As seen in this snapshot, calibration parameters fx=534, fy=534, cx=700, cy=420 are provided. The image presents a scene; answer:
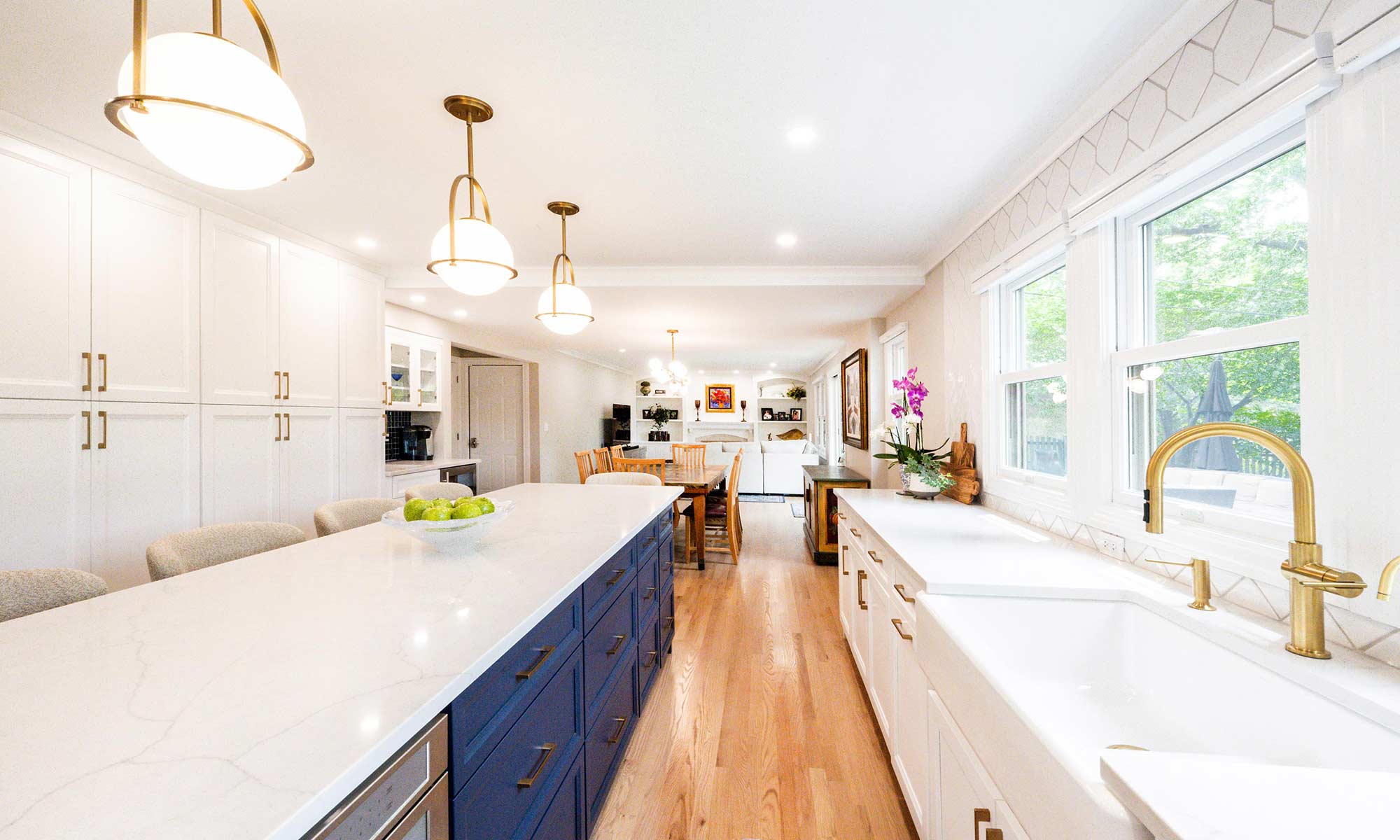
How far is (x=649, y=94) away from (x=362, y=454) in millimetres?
3247

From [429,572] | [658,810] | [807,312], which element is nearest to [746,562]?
[807,312]

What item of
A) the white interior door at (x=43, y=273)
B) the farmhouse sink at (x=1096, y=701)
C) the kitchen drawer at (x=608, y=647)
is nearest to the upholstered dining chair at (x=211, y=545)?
the white interior door at (x=43, y=273)

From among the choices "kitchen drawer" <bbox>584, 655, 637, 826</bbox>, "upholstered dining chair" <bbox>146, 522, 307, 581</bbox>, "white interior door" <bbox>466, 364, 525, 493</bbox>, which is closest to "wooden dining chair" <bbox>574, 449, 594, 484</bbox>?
"white interior door" <bbox>466, 364, 525, 493</bbox>

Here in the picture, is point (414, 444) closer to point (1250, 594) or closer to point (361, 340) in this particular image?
point (361, 340)

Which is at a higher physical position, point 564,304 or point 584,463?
point 564,304

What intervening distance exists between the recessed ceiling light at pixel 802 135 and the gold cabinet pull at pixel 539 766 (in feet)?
6.96

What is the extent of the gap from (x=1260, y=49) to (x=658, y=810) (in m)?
2.58

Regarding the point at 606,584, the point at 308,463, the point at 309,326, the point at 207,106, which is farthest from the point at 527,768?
the point at 309,326

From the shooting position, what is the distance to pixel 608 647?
1768 millimetres

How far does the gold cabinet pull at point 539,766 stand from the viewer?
3.58 ft

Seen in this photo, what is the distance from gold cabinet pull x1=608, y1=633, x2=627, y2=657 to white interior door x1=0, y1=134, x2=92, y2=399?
8.09ft

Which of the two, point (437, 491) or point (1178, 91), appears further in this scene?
point (437, 491)

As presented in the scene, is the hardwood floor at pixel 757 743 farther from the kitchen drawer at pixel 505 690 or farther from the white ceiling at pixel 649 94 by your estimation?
the white ceiling at pixel 649 94

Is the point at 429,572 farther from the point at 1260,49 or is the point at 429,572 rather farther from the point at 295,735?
the point at 1260,49
